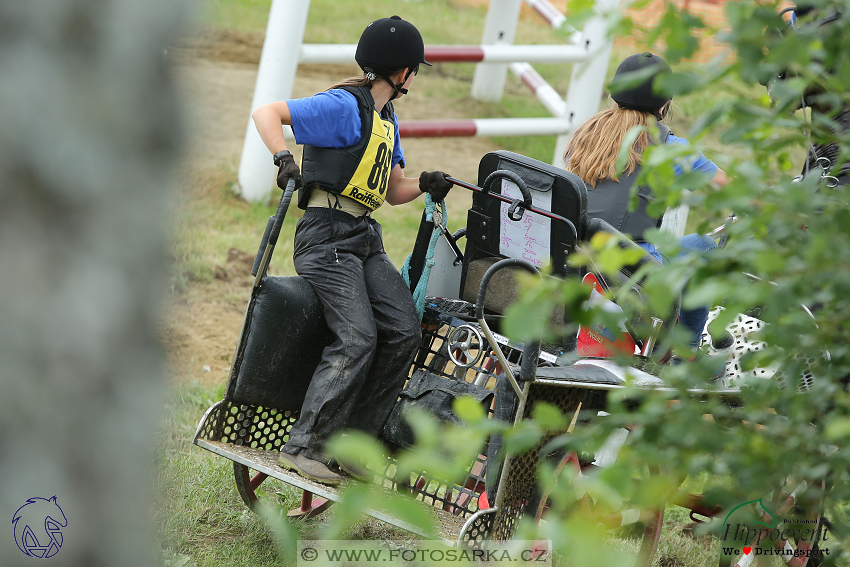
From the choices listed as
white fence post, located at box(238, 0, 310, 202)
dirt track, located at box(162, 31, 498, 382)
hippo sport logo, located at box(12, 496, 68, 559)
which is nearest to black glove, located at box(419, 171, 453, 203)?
dirt track, located at box(162, 31, 498, 382)

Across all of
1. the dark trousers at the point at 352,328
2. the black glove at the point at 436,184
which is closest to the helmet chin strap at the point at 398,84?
the black glove at the point at 436,184

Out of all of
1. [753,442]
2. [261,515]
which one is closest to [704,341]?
[261,515]

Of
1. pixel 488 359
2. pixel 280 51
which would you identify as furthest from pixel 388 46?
pixel 280 51

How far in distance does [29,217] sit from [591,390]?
97.5 inches

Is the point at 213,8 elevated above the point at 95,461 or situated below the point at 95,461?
above

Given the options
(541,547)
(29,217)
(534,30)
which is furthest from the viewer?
(534,30)

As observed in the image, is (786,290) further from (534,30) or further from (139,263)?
(534,30)

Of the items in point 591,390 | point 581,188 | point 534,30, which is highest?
point 534,30

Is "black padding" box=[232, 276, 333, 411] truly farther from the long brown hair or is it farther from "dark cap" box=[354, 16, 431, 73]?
the long brown hair

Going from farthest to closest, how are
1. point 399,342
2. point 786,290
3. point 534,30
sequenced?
1. point 534,30
2. point 399,342
3. point 786,290

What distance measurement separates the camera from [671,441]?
108cm

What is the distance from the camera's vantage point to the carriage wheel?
311 cm

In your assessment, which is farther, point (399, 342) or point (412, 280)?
point (412, 280)

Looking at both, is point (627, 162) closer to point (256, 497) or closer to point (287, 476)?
point (287, 476)
